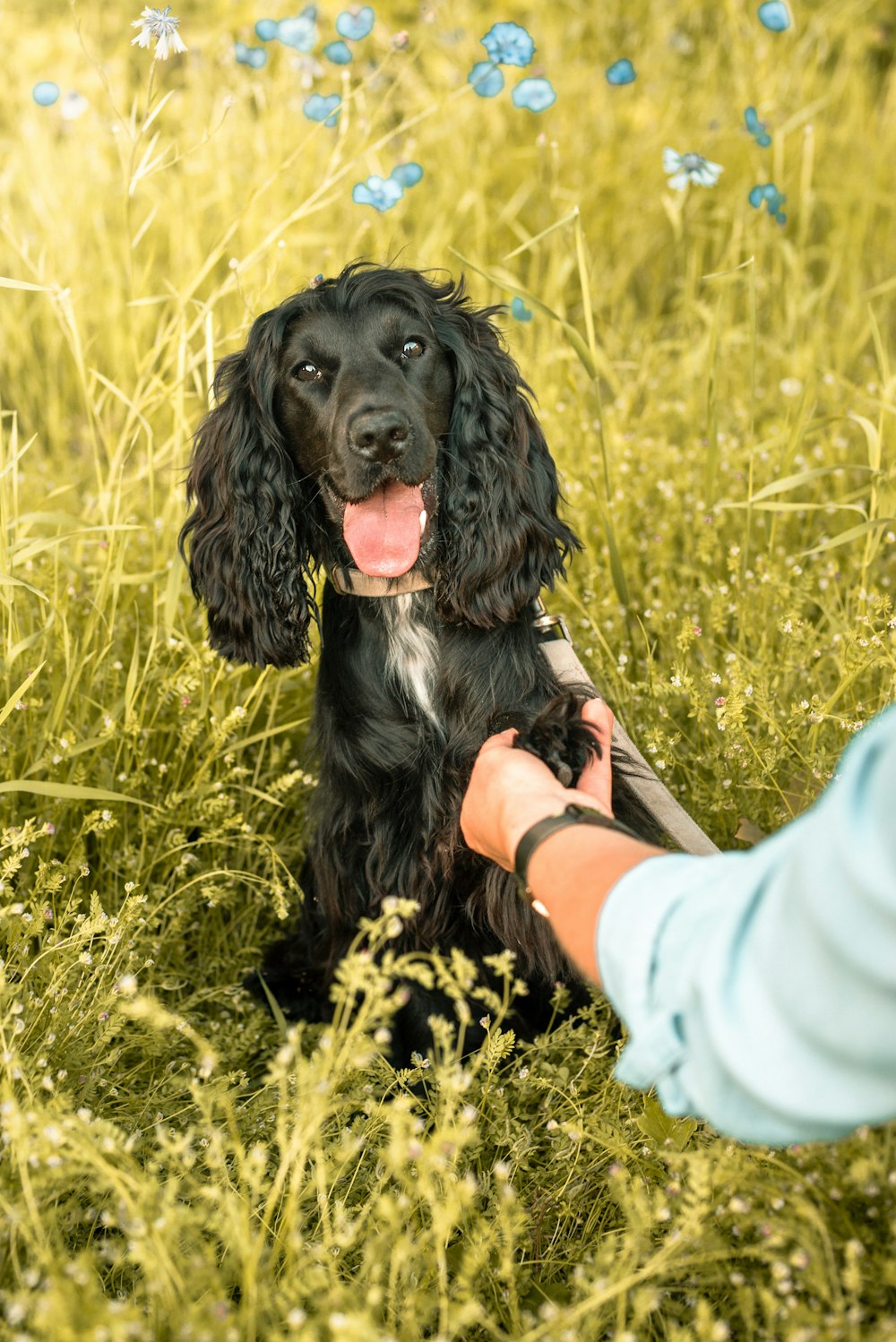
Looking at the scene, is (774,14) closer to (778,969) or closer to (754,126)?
(754,126)

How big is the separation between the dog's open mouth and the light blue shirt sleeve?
115 centimetres

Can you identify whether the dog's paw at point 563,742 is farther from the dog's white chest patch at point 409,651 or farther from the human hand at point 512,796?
the dog's white chest patch at point 409,651

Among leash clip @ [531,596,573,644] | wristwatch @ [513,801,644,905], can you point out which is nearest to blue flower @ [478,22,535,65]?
leash clip @ [531,596,573,644]

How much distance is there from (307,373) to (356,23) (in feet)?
4.74

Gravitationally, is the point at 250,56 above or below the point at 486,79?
above

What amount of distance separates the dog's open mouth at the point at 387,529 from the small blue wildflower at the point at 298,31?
1.79 meters

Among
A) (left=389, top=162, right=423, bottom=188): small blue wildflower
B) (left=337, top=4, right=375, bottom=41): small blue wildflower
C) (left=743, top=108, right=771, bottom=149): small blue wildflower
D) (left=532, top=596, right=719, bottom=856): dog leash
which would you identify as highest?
(left=337, top=4, right=375, bottom=41): small blue wildflower

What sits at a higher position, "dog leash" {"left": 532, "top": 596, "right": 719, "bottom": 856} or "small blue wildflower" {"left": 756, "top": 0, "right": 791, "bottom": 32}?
"small blue wildflower" {"left": 756, "top": 0, "right": 791, "bottom": 32}

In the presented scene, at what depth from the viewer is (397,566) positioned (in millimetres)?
2314

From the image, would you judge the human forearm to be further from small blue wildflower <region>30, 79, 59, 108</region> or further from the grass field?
small blue wildflower <region>30, 79, 59, 108</region>

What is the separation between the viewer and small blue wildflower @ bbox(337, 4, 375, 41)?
10.7 ft

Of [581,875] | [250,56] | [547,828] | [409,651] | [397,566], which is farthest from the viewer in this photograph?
[250,56]

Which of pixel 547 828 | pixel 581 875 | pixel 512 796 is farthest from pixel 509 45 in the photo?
pixel 581 875

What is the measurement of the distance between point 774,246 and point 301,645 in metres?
2.94
